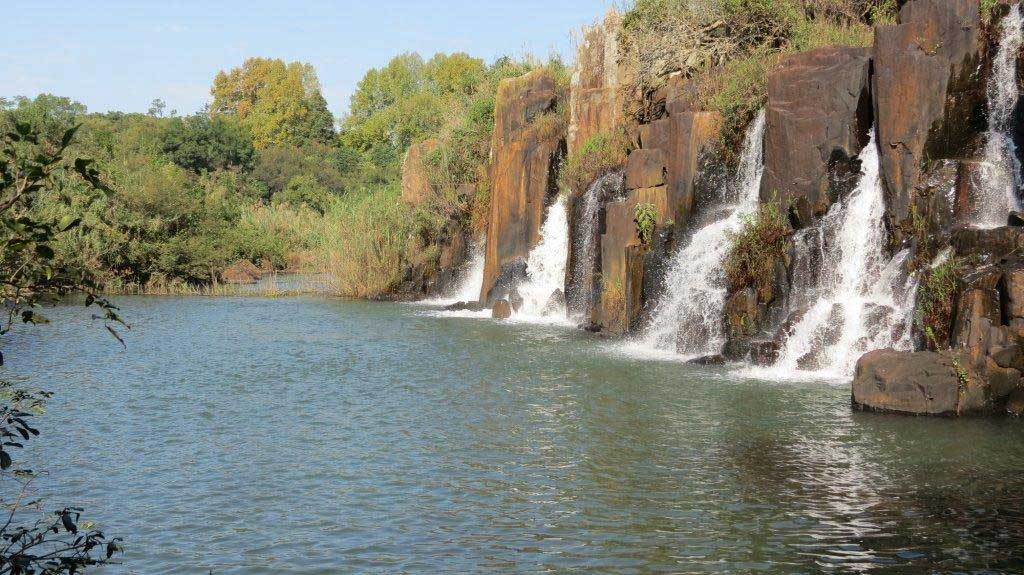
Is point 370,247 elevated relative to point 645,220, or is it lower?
lower

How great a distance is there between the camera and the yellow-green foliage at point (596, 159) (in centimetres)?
2681

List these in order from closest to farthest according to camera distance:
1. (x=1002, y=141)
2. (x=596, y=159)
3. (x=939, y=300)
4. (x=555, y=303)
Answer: (x=939, y=300), (x=1002, y=141), (x=596, y=159), (x=555, y=303)

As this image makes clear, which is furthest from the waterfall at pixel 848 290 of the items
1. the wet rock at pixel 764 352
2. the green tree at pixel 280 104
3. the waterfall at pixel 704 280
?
the green tree at pixel 280 104

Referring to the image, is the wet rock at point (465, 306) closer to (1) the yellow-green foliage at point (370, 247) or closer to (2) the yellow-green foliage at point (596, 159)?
(2) the yellow-green foliage at point (596, 159)

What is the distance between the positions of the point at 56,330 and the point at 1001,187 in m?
21.4

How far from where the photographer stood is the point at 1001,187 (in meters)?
15.6

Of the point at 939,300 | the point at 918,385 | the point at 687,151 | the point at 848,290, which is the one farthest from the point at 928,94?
the point at 687,151

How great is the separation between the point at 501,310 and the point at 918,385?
52.1ft

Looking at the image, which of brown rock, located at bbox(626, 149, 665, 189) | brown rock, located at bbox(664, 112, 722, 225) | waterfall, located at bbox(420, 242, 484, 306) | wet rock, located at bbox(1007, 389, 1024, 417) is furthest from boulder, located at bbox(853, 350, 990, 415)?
waterfall, located at bbox(420, 242, 484, 306)

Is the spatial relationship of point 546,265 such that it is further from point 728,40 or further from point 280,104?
point 280,104

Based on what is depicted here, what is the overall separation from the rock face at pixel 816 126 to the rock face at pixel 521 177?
11.1m

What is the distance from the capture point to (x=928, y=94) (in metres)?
16.9

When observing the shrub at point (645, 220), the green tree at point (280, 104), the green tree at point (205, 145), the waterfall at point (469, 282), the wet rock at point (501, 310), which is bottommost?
the wet rock at point (501, 310)

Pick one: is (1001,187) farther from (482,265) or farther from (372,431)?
(482,265)
